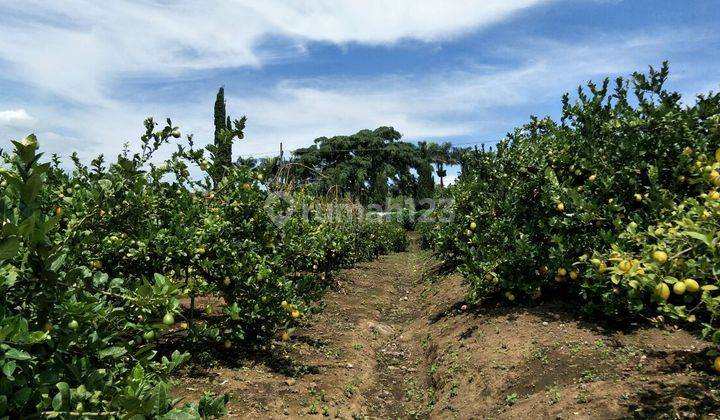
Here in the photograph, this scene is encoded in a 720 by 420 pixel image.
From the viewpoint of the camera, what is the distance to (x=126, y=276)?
488 cm

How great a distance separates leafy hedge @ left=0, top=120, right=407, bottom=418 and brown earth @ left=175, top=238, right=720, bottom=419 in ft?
1.92

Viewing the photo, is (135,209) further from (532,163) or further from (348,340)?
(532,163)

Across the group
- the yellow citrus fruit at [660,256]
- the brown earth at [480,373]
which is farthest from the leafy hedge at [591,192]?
→ the yellow citrus fruit at [660,256]

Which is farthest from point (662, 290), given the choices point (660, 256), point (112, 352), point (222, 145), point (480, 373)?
point (222, 145)

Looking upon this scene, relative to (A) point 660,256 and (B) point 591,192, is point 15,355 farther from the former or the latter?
(B) point 591,192

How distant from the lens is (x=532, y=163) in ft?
23.9

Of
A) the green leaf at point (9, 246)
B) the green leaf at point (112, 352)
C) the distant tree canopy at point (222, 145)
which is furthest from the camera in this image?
the distant tree canopy at point (222, 145)

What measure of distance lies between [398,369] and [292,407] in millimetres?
2242

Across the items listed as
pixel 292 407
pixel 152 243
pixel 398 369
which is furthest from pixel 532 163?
pixel 152 243

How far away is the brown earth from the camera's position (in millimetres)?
Answer: 3930

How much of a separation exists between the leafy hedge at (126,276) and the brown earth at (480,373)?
0.58m

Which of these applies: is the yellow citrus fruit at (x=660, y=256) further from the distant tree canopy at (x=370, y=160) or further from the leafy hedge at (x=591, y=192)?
the distant tree canopy at (x=370, y=160)

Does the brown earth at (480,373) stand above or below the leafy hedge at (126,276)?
below

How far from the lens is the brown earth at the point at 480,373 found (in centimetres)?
393
